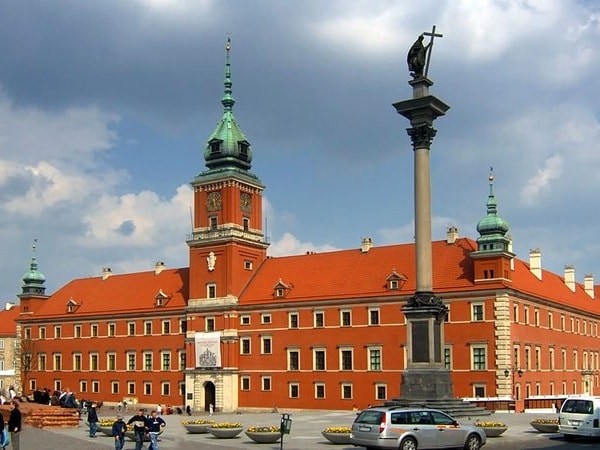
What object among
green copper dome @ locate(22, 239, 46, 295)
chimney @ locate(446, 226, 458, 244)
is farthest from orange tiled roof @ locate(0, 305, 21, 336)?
chimney @ locate(446, 226, 458, 244)

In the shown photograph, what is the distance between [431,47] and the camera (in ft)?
128

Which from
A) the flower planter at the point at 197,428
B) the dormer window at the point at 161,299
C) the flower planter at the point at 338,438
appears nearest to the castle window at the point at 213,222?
the dormer window at the point at 161,299

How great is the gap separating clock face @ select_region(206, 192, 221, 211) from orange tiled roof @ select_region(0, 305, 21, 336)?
150ft

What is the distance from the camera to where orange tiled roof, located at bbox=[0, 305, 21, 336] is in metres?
116

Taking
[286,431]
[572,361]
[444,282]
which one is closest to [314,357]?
[444,282]

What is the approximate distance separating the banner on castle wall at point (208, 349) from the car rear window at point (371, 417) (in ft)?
167

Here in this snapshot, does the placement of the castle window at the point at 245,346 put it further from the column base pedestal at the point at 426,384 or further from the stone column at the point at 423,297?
the column base pedestal at the point at 426,384

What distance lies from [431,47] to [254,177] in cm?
4598

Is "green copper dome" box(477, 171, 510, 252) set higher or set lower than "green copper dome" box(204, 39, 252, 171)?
lower

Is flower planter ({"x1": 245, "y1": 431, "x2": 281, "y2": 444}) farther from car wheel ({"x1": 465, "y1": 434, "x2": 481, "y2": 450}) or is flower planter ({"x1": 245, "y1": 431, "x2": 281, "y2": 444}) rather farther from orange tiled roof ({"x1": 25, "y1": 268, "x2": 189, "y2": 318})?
orange tiled roof ({"x1": 25, "y1": 268, "x2": 189, "y2": 318})

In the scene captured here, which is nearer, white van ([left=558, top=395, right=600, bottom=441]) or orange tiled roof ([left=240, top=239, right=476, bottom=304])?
white van ([left=558, top=395, right=600, bottom=441])

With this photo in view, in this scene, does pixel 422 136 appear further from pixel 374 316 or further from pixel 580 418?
pixel 374 316

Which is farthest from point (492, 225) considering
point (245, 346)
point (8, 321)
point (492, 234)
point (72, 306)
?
point (8, 321)

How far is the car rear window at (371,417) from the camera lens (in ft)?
87.4
